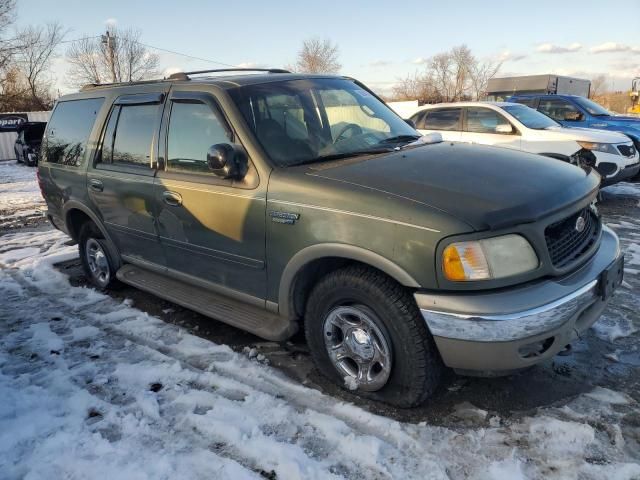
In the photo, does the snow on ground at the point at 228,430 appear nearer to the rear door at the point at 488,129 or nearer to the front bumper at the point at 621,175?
the rear door at the point at 488,129

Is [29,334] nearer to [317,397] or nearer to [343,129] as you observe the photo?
[317,397]

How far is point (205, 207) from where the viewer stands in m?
3.44

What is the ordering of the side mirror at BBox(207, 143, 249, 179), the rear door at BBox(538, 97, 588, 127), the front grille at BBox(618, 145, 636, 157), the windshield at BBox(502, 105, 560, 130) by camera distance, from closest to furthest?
the side mirror at BBox(207, 143, 249, 179) → the front grille at BBox(618, 145, 636, 157) → the windshield at BBox(502, 105, 560, 130) → the rear door at BBox(538, 97, 588, 127)

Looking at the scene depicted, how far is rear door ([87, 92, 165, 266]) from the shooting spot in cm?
393

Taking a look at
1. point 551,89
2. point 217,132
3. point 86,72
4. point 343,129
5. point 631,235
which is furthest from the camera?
point 86,72

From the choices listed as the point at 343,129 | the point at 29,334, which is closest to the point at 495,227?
the point at 343,129

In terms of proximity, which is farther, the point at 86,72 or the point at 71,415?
the point at 86,72

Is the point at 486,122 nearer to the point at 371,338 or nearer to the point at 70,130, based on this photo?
the point at 70,130

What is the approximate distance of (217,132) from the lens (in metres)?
3.42

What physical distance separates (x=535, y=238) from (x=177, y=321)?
9.78 feet

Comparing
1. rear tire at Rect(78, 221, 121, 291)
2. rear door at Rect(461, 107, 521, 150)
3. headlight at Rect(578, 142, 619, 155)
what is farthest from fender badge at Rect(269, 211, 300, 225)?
headlight at Rect(578, 142, 619, 155)

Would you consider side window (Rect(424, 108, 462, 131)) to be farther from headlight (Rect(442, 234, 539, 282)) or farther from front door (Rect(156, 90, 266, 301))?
headlight (Rect(442, 234, 539, 282))

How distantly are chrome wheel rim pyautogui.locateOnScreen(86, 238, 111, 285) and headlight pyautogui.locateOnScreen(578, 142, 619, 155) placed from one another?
7.57m

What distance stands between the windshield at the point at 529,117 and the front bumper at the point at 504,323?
6.91m
